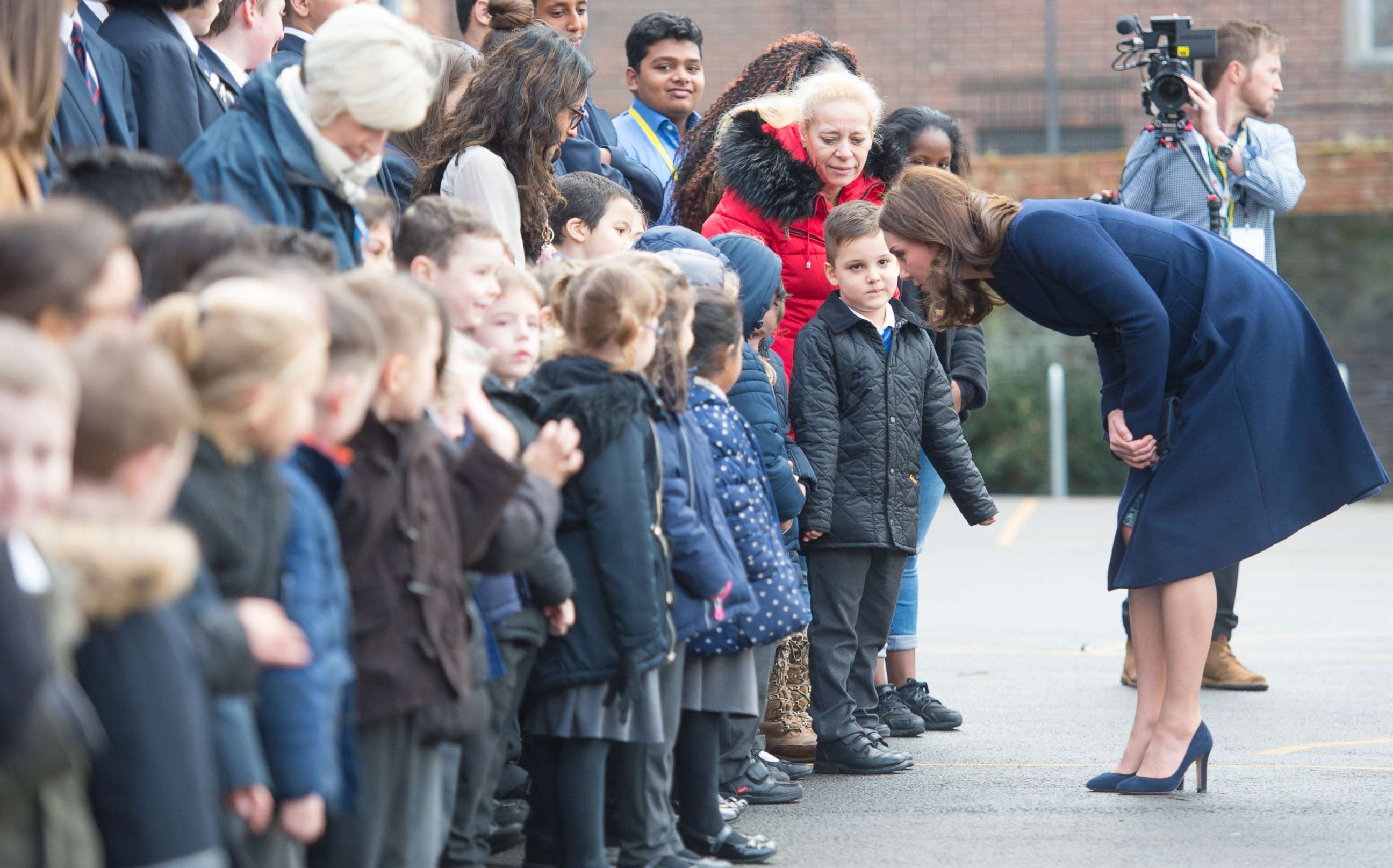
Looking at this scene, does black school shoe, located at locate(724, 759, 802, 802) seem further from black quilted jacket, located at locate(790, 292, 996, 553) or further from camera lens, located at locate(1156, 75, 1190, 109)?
camera lens, located at locate(1156, 75, 1190, 109)

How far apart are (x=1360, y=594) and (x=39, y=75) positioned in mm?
8282

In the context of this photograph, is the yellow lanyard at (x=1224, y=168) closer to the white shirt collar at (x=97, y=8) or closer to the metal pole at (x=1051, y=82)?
the white shirt collar at (x=97, y=8)

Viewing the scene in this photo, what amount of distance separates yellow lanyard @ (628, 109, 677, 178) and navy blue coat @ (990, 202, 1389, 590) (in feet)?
8.27

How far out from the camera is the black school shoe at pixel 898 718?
6.02 meters

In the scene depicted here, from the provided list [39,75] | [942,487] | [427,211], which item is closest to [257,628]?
[39,75]

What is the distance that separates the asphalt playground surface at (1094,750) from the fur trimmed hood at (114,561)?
236 cm

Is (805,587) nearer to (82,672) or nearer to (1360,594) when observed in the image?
(82,672)

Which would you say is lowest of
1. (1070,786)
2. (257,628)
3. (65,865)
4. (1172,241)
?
(1070,786)

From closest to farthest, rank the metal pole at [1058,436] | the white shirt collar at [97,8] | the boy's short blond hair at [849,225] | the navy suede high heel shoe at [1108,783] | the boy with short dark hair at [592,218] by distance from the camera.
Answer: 1. the white shirt collar at [97,8]
2. the navy suede high heel shoe at [1108,783]
3. the boy with short dark hair at [592,218]
4. the boy's short blond hair at [849,225]
5. the metal pole at [1058,436]

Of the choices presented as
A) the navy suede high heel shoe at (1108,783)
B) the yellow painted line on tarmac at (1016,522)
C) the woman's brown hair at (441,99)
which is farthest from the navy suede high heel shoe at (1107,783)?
the yellow painted line on tarmac at (1016,522)

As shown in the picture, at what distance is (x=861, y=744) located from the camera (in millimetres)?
5367

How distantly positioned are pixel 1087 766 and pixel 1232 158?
3122mm

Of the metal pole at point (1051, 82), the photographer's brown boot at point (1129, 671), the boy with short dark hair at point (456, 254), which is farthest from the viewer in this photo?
the metal pole at point (1051, 82)

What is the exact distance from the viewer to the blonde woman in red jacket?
5922mm
